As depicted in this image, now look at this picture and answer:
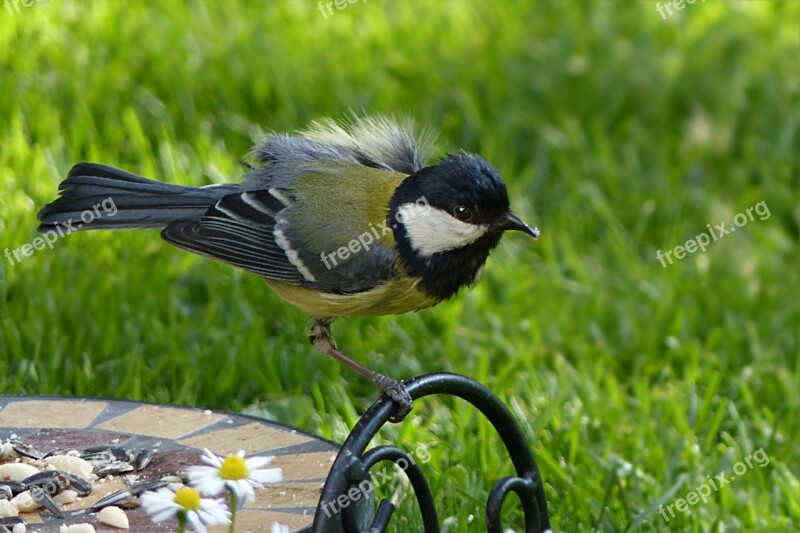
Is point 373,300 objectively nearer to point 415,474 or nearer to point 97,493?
point 415,474

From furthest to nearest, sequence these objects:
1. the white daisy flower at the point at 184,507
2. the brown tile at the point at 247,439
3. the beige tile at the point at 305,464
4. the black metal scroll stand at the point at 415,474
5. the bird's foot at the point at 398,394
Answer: the brown tile at the point at 247,439, the beige tile at the point at 305,464, the bird's foot at the point at 398,394, the black metal scroll stand at the point at 415,474, the white daisy flower at the point at 184,507

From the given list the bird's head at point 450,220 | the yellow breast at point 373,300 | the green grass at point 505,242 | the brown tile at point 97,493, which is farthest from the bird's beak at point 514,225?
the brown tile at point 97,493

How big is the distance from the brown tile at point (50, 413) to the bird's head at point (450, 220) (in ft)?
3.11

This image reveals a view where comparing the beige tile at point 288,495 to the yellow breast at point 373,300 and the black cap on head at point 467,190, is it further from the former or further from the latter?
the black cap on head at point 467,190

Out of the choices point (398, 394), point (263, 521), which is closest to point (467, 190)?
point (398, 394)

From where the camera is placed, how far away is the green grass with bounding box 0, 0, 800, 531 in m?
4.07

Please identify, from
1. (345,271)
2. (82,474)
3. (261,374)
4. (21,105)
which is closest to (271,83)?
(21,105)

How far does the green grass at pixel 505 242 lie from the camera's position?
407 cm

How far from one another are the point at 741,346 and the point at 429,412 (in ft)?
4.81

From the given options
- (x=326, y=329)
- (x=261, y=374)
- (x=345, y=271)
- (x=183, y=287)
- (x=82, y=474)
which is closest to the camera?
(x=82, y=474)

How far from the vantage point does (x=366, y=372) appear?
3.28 m

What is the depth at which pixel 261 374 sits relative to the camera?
169 inches

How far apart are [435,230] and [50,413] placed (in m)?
1.15

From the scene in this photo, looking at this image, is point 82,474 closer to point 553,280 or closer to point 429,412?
point 429,412
